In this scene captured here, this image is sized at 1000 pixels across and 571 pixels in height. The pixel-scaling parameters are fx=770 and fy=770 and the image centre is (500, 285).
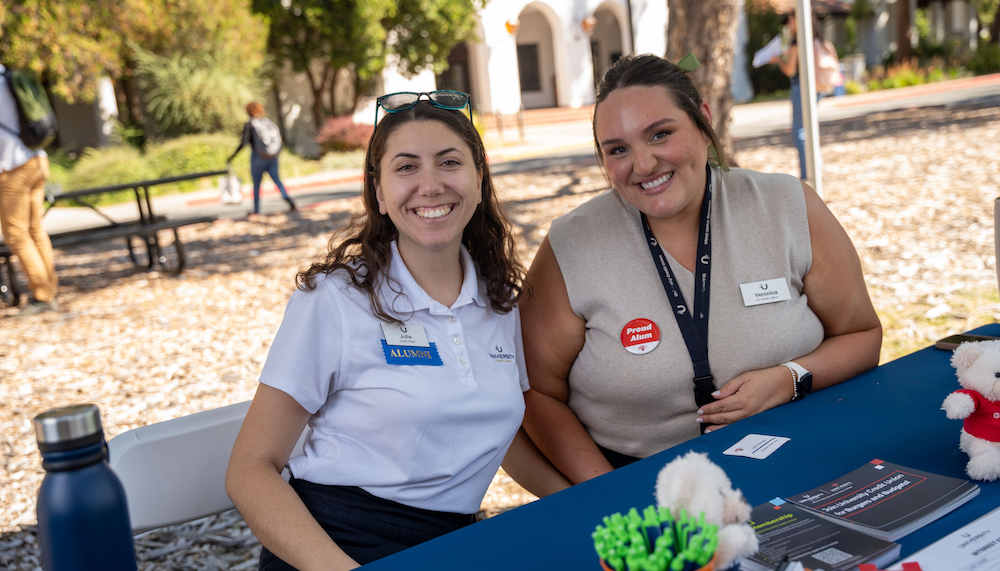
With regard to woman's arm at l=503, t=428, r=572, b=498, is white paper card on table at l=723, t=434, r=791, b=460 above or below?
above

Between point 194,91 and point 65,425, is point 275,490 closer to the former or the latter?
point 65,425

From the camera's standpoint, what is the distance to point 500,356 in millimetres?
2082

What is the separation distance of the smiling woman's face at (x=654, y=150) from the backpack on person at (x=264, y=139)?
38.3 ft

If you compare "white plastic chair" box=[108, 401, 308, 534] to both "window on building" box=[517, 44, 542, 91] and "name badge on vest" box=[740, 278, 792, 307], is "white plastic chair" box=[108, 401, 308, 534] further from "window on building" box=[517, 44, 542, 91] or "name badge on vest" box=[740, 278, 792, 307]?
"window on building" box=[517, 44, 542, 91]

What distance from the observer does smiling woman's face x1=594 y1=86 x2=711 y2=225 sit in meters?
2.24

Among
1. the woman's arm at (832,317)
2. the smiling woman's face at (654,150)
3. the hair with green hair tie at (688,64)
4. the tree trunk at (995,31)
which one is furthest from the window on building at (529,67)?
the woman's arm at (832,317)

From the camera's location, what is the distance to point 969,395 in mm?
1407

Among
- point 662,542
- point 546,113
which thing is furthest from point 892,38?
point 662,542

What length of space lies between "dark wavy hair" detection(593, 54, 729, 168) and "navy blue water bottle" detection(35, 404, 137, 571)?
1.80 m

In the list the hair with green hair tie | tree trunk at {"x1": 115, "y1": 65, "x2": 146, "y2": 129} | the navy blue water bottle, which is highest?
tree trunk at {"x1": 115, "y1": 65, "x2": 146, "y2": 129}

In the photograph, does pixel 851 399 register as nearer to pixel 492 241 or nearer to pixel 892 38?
pixel 492 241

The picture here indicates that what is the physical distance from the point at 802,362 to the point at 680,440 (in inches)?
16.1

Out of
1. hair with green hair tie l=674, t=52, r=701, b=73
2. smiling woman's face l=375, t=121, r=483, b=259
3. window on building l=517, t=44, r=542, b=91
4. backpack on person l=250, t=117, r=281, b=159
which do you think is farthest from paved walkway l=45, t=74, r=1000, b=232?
smiling woman's face l=375, t=121, r=483, b=259

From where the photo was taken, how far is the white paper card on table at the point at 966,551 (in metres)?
1.13
